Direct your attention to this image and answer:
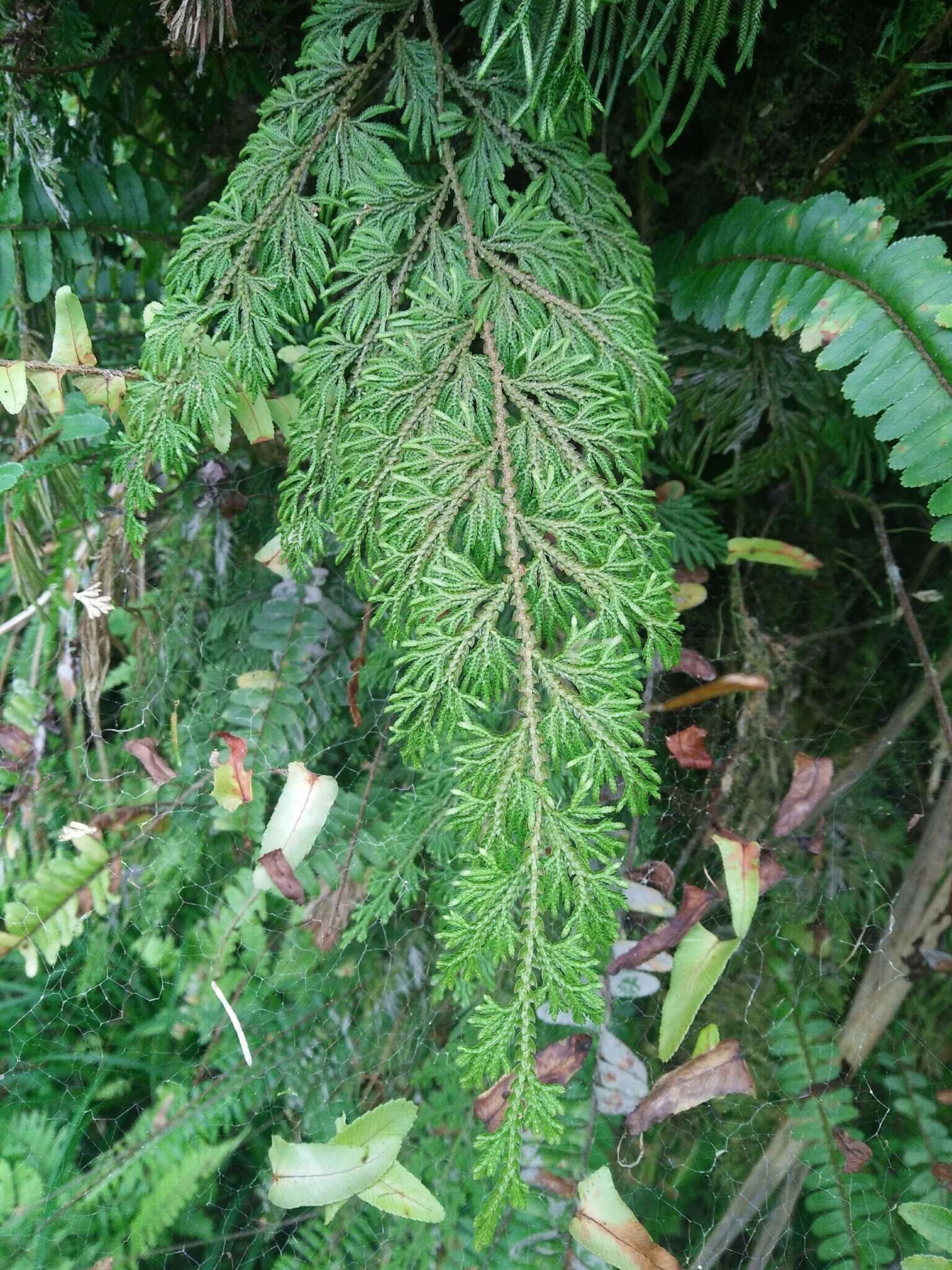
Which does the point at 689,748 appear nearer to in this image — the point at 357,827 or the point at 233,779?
the point at 357,827

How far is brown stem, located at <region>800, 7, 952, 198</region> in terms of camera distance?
0.93 meters

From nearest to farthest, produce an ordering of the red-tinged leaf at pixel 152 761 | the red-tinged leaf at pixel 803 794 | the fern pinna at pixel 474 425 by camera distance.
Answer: the fern pinna at pixel 474 425 → the red-tinged leaf at pixel 803 794 → the red-tinged leaf at pixel 152 761

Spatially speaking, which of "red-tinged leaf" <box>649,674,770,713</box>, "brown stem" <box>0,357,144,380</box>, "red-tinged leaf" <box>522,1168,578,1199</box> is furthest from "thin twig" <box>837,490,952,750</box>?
"brown stem" <box>0,357,144,380</box>

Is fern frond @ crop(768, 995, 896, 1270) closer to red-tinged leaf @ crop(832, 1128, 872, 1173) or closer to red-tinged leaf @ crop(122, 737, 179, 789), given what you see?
red-tinged leaf @ crop(832, 1128, 872, 1173)

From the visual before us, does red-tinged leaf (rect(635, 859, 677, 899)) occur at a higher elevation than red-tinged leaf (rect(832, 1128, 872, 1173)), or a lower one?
higher

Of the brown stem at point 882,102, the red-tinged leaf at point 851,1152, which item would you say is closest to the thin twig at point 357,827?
the red-tinged leaf at point 851,1152

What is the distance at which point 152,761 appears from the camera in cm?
114

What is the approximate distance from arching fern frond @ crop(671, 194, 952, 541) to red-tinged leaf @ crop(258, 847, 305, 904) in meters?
0.75

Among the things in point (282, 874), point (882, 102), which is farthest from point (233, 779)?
point (882, 102)

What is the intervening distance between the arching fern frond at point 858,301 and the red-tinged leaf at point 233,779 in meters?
0.76

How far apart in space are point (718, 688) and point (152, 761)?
76cm

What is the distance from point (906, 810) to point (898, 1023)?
0.77 feet

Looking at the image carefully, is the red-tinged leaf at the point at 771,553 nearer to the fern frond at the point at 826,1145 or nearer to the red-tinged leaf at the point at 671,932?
the red-tinged leaf at the point at 671,932

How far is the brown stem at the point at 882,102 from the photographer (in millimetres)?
930
